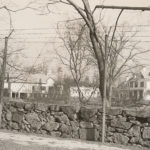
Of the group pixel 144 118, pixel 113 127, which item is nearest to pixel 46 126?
pixel 113 127

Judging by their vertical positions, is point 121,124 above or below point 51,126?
above

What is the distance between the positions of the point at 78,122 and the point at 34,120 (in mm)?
1938

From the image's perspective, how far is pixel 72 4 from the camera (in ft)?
50.4

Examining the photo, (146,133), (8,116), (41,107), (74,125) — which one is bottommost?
(146,133)

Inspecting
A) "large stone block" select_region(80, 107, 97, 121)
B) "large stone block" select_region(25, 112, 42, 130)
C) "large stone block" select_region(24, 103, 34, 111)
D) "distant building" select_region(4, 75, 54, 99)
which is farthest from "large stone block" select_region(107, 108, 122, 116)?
"distant building" select_region(4, 75, 54, 99)

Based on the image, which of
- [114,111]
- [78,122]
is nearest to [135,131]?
[114,111]

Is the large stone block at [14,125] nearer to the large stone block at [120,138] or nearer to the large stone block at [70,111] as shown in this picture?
the large stone block at [70,111]

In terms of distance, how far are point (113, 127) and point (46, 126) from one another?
8.94ft

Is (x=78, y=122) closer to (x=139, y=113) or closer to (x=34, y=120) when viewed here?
(x=34, y=120)

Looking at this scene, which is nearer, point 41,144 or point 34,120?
point 41,144

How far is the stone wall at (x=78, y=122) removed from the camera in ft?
39.9

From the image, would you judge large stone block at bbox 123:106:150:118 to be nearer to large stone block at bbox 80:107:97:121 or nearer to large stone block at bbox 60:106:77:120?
large stone block at bbox 80:107:97:121

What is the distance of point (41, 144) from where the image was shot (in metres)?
11.5

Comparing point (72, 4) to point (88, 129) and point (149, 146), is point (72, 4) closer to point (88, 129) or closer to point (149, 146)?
point (88, 129)
